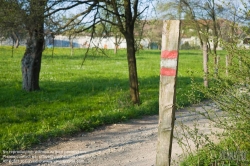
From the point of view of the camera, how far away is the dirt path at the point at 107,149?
6242mm

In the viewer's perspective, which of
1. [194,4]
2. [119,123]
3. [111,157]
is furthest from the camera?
[194,4]

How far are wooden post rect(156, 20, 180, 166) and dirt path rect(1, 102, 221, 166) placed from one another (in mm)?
951

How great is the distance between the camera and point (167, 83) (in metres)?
4.34

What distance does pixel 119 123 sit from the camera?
9484 millimetres

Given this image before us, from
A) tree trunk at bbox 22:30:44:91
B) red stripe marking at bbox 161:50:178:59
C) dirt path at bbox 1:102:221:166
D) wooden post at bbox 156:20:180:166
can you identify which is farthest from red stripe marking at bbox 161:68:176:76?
tree trunk at bbox 22:30:44:91

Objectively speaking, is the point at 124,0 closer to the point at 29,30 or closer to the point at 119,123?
the point at 29,30

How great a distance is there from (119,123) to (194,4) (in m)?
10.7

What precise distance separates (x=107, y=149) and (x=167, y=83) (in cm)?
308

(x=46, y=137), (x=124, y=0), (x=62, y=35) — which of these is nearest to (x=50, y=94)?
(x=62, y=35)

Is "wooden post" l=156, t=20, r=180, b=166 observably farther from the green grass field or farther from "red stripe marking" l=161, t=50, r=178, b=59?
the green grass field

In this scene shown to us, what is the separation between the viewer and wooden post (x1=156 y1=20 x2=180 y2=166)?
168 inches

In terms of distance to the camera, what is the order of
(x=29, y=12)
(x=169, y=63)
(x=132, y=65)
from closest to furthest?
1. (x=169, y=63)
2. (x=29, y=12)
3. (x=132, y=65)

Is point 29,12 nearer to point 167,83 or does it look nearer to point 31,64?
point 31,64

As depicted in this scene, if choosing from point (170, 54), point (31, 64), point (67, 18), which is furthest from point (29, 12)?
point (170, 54)
